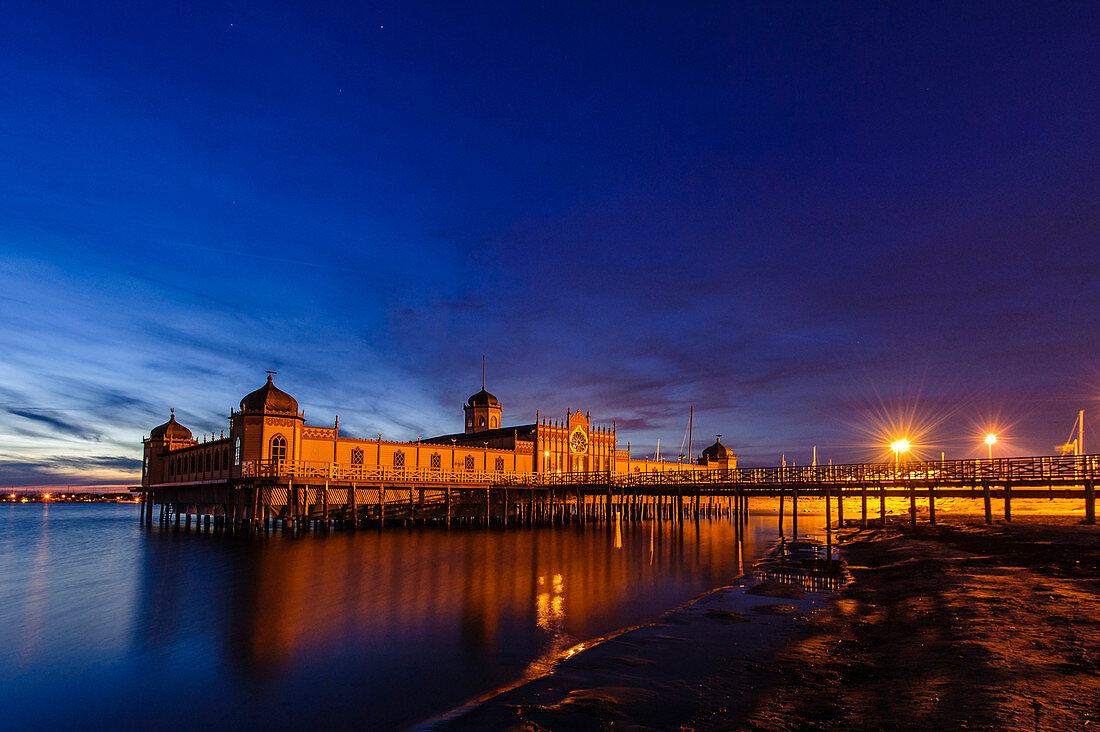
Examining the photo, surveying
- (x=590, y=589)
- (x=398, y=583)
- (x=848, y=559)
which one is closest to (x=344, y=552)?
(x=398, y=583)

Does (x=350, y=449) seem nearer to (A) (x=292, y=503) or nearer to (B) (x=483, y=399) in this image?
(A) (x=292, y=503)

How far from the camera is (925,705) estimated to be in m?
9.64

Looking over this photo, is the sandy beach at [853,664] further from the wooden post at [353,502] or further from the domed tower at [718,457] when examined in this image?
the domed tower at [718,457]

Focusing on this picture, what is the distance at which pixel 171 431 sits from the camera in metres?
64.2

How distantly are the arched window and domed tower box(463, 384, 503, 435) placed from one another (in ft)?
107

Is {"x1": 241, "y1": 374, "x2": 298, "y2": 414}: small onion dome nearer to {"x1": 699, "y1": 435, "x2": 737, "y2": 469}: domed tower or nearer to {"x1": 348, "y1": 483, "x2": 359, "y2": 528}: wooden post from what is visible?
{"x1": 348, "y1": 483, "x2": 359, "y2": 528}: wooden post

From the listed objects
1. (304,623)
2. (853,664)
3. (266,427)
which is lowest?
(304,623)

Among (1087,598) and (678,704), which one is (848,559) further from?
(678,704)

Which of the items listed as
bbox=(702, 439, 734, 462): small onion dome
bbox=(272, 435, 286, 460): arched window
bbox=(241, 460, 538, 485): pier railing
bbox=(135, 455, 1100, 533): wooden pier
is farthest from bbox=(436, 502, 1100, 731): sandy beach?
bbox=(702, 439, 734, 462): small onion dome

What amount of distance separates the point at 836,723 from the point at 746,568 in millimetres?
20741

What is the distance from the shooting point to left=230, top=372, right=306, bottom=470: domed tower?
1817 inches

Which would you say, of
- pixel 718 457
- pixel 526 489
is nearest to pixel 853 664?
pixel 526 489

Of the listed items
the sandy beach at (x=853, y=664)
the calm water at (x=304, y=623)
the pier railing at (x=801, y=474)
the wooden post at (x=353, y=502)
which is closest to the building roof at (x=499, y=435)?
the pier railing at (x=801, y=474)

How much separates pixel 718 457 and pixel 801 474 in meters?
54.7
